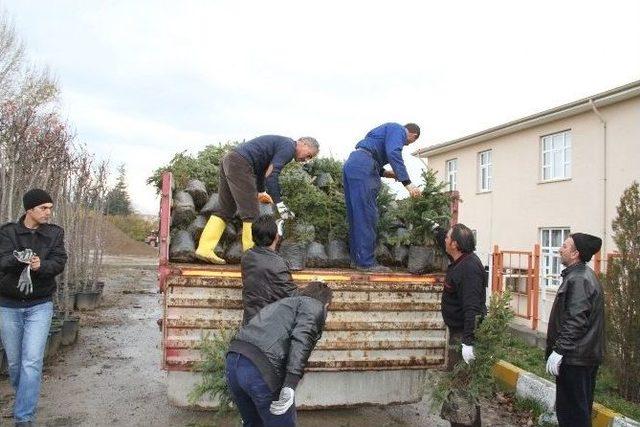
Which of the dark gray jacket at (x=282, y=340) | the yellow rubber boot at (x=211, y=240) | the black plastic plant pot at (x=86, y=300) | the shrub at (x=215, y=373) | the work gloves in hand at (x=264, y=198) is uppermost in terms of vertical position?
the work gloves in hand at (x=264, y=198)

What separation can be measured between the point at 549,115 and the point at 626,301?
32.9 ft

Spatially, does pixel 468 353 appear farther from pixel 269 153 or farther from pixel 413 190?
pixel 269 153

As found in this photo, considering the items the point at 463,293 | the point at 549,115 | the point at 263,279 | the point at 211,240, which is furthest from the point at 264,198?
the point at 549,115

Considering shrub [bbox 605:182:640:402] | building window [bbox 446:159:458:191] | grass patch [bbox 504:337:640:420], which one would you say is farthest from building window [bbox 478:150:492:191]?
shrub [bbox 605:182:640:402]

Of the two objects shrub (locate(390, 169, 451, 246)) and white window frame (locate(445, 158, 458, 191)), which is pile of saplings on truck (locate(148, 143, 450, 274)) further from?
white window frame (locate(445, 158, 458, 191))

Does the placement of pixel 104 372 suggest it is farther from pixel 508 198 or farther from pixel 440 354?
pixel 508 198

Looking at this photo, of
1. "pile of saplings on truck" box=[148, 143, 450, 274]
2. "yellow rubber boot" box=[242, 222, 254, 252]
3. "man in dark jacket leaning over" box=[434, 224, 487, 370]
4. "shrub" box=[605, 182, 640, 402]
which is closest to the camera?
"man in dark jacket leaning over" box=[434, 224, 487, 370]

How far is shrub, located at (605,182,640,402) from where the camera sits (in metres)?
5.54

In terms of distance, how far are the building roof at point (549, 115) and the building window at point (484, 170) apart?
0.52m

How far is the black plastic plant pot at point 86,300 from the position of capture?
10.8 m

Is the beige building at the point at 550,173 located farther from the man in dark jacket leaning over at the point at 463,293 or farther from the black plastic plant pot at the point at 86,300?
the black plastic plant pot at the point at 86,300

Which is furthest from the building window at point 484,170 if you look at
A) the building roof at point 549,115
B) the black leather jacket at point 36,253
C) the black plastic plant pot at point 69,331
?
the black leather jacket at point 36,253

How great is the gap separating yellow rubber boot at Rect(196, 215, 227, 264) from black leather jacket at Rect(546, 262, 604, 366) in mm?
2742

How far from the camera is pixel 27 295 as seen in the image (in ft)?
13.7
